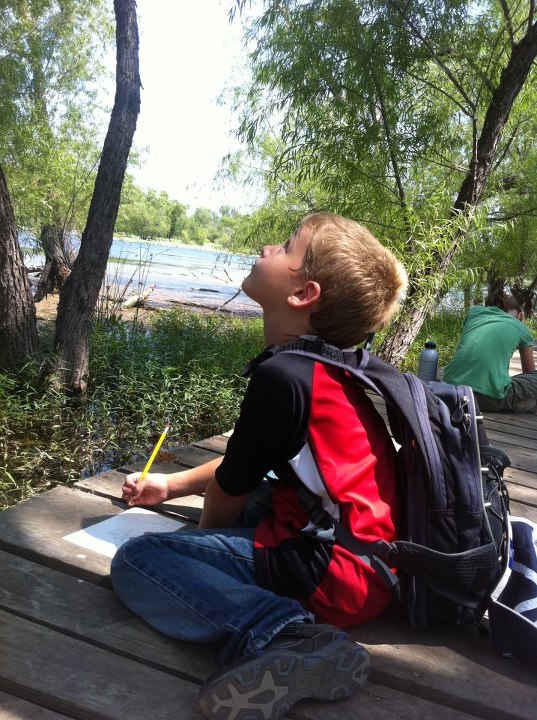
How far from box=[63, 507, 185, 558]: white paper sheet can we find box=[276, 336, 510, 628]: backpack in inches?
27.5

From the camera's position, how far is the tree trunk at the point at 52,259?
11.5m

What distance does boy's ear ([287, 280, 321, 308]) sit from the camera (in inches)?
63.8

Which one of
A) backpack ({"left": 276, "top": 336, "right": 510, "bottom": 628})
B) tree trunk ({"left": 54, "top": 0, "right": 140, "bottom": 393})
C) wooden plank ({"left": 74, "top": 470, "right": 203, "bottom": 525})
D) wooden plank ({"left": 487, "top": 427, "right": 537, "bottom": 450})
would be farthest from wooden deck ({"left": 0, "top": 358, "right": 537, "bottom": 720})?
tree trunk ({"left": 54, "top": 0, "right": 140, "bottom": 393})

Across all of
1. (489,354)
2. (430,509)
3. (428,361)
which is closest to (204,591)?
(430,509)

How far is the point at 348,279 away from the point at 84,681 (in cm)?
105

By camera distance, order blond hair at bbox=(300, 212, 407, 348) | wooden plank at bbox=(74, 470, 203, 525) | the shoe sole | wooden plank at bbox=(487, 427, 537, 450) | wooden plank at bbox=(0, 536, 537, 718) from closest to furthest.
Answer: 1. the shoe sole
2. wooden plank at bbox=(0, 536, 537, 718)
3. blond hair at bbox=(300, 212, 407, 348)
4. wooden plank at bbox=(74, 470, 203, 525)
5. wooden plank at bbox=(487, 427, 537, 450)

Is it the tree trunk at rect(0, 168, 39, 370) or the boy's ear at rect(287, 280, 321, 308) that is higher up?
the boy's ear at rect(287, 280, 321, 308)

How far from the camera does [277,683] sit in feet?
→ 4.03

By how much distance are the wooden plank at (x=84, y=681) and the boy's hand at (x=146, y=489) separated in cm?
62

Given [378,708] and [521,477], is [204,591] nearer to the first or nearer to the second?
[378,708]

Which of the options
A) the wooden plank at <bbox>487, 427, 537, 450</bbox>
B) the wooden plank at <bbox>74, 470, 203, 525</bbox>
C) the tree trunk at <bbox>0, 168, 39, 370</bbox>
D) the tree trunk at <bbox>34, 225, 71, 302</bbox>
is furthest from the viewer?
the tree trunk at <bbox>34, 225, 71, 302</bbox>

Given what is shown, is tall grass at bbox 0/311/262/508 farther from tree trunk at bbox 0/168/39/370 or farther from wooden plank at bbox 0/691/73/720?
wooden plank at bbox 0/691/73/720

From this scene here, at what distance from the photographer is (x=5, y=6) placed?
8.17 metres

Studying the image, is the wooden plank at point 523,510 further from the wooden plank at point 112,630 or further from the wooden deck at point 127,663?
the wooden plank at point 112,630
